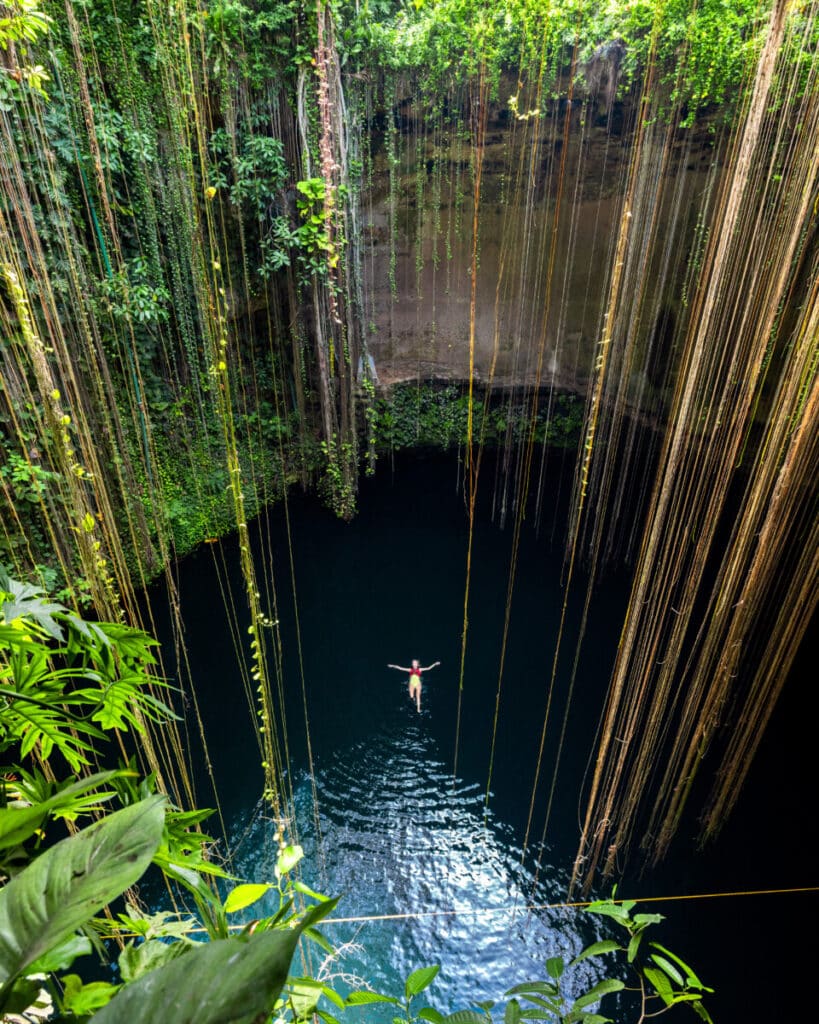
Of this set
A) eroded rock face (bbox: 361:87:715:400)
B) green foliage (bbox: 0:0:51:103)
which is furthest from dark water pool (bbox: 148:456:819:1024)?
green foliage (bbox: 0:0:51:103)

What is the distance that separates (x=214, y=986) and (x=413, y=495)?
19.2 ft

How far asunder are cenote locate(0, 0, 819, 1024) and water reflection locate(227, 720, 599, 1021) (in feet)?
0.06

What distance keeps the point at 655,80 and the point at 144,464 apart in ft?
15.7

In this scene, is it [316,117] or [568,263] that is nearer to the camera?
[316,117]

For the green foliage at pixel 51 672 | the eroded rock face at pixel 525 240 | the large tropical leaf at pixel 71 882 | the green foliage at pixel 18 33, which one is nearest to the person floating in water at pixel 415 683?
the eroded rock face at pixel 525 240

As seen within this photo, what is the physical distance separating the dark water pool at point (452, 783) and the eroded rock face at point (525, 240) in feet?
7.15

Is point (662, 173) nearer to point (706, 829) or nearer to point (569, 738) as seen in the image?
point (569, 738)

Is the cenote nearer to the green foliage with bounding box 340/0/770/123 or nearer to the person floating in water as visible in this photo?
the green foliage with bounding box 340/0/770/123

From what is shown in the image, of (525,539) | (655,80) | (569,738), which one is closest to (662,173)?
(655,80)

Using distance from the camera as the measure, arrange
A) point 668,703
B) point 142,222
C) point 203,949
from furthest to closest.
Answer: point 142,222
point 668,703
point 203,949

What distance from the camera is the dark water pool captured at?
102 inches

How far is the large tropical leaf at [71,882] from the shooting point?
276 mm

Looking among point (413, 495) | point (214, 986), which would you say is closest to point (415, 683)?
point (413, 495)

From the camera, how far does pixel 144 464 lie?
4.16m
